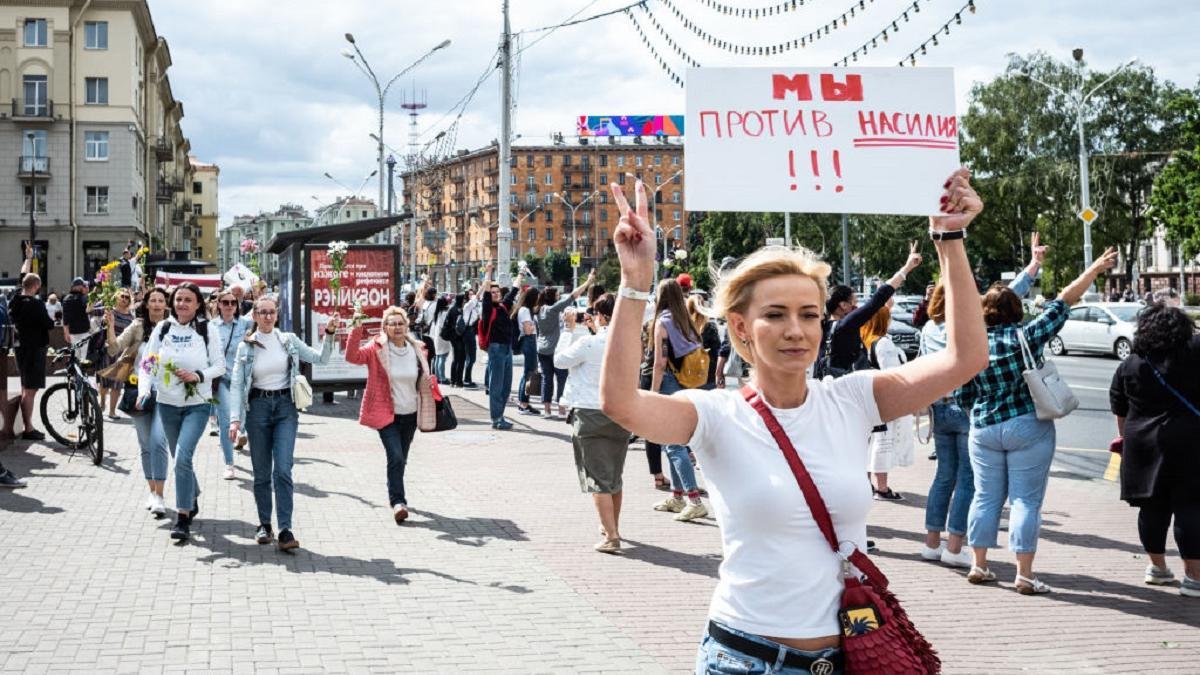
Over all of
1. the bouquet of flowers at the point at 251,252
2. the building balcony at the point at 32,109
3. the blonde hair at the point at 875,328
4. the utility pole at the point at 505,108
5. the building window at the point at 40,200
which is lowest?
the blonde hair at the point at 875,328

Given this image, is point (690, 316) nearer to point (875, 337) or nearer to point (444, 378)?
point (875, 337)

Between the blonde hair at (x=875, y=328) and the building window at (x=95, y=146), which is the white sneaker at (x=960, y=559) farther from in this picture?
the building window at (x=95, y=146)

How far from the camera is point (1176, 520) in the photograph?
6961mm

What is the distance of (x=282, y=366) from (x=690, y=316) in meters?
3.24

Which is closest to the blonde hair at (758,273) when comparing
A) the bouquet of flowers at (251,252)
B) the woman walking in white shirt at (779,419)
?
the woman walking in white shirt at (779,419)

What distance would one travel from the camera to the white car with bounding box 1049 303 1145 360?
29.5 metres

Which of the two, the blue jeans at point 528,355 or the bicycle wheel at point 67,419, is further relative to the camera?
the blue jeans at point 528,355

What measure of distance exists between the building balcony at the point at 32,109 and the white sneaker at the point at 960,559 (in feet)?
199

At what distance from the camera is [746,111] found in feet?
13.5

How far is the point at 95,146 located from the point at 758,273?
64000 mm

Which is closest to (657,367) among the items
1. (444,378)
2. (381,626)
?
(381,626)

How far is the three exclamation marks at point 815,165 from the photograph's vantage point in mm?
4191

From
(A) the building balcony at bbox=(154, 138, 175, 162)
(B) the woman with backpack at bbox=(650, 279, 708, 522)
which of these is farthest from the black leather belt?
(A) the building balcony at bbox=(154, 138, 175, 162)

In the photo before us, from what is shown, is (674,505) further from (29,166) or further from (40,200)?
(29,166)
